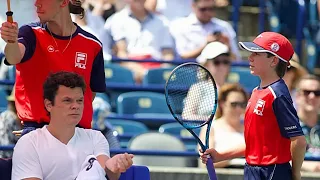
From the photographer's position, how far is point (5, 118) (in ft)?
24.3

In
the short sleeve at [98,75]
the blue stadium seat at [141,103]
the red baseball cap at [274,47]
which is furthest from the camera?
the blue stadium seat at [141,103]

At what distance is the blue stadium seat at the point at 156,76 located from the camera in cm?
891

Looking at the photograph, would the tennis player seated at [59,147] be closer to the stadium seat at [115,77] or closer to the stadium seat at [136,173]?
the stadium seat at [136,173]

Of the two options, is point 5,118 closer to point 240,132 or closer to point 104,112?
point 104,112

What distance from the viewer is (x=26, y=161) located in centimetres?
450

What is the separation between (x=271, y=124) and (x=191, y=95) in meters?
0.69

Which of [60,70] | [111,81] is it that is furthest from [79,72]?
[111,81]

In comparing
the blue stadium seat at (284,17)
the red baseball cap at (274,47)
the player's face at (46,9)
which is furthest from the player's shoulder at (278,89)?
the blue stadium seat at (284,17)

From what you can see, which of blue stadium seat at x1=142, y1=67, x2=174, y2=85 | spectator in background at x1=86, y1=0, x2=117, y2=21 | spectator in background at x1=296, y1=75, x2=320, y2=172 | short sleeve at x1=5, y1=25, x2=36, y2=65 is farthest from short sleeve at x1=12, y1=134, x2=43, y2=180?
spectator in background at x1=86, y1=0, x2=117, y2=21

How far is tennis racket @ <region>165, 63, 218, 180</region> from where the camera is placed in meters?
4.96

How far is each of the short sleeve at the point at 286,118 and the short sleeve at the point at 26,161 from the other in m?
1.29

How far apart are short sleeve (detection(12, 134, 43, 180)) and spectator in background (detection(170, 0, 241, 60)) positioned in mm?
4718

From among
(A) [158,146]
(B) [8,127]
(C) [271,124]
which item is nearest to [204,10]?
(A) [158,146]

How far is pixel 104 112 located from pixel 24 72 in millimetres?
2762
